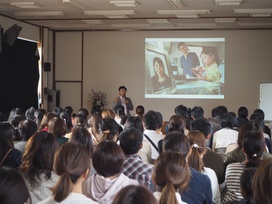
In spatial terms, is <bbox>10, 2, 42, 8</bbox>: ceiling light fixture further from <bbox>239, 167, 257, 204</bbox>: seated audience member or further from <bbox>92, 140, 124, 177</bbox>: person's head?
<bbox>239, 167, 257, 204</bbox>: seated audience member

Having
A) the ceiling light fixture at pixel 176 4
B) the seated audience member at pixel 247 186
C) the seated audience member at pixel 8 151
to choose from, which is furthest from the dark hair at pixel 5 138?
the ceiling light fixture at pixel 176 4

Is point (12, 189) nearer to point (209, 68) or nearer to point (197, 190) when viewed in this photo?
point (197, 190)

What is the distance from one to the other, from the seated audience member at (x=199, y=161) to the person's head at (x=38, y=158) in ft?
3.05

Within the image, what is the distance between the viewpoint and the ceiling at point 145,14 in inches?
321

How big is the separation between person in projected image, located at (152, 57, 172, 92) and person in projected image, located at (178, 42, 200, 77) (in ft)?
1.72

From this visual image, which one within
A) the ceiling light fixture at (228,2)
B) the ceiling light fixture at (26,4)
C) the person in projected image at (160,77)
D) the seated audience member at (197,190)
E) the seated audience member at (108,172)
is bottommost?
the seated audience member at (197,190)

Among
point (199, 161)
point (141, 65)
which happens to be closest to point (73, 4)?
point (141, 65)

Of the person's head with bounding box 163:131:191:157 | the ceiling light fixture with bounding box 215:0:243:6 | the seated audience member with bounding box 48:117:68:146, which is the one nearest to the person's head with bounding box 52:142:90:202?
the person's head with bounding box 163:131:191:157

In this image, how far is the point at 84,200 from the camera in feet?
6.15

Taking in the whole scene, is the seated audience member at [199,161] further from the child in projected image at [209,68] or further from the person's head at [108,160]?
the child in projected image at [209,68]

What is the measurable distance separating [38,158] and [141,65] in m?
9.14

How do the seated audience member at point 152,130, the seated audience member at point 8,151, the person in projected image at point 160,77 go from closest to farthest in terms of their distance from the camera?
the seated audience member at point 8,151 < the seated audience member at point 152,130 < the person in projected image at point 160,77

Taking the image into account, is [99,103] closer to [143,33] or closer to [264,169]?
[143,33]

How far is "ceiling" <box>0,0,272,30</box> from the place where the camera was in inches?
321
